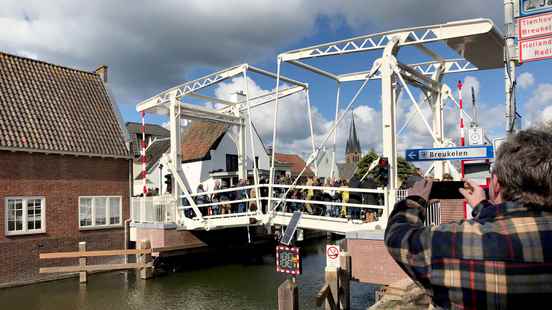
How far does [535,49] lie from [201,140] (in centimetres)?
2295

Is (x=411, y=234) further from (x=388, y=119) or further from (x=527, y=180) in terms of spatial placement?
(x=388, y=119)

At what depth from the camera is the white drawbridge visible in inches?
413

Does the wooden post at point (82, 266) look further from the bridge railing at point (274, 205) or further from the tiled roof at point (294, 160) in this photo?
the tiled roof at point (294, 160)

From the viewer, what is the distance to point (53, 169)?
14773 mm

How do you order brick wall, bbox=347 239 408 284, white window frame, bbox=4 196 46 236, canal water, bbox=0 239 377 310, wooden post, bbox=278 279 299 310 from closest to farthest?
wooden post, bbox=278 279 299 310, brick wall, bbox=347 239 408 284, canal water, bbox=0 239 377 310, white window frame, bbox=4 196 46 236

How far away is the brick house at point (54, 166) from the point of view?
1384 cm

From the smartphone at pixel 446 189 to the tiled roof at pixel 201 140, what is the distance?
23556 millimetres

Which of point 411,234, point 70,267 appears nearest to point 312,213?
point 70,267

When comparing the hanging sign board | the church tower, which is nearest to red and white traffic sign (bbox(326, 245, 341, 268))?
the hanging sign board

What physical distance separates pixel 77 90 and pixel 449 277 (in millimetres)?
17711

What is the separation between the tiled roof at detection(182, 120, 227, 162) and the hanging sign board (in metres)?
17.1

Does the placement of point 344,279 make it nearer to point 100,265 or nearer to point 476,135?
point 476,135

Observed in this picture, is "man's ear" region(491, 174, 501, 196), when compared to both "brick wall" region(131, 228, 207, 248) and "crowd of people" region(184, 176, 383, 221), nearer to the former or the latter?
"crowd of people" region(184, 176, 383, 221)

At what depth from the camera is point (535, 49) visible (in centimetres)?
583
